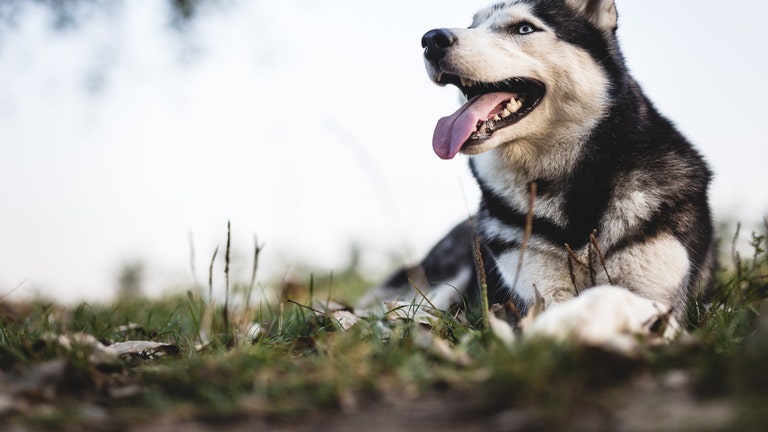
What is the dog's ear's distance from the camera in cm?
361

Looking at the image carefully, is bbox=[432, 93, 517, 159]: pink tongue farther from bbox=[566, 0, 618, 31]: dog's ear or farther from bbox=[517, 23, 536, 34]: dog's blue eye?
bbox=[566, 0, 618, 31]: dog's ear

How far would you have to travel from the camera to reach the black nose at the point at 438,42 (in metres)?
3.31

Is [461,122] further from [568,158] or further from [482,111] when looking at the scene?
[568,158]

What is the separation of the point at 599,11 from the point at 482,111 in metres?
0.93

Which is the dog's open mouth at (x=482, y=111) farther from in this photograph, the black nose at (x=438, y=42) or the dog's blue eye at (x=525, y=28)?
the dog's blue eye at (x=525, y=28)

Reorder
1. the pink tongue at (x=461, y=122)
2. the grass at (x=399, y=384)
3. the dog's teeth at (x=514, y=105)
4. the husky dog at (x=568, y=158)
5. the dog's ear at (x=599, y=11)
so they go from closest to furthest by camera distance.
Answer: the grass at (x=399, y=384), the husky dog at (x=568, y=158), the pink tongue at (x=461, y=122), the dog's teeth at (x=514, y=105), the dog's ear at (x=599, y=11)

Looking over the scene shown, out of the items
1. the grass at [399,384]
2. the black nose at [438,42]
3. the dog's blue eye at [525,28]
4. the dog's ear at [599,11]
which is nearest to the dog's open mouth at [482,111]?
the black nose at [438,42]

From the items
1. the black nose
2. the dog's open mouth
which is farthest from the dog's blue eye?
the black nose

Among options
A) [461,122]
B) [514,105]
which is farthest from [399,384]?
[514,105]

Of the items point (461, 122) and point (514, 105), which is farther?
point (514, 105)

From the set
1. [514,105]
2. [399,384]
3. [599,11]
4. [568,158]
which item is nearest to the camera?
[399,384]

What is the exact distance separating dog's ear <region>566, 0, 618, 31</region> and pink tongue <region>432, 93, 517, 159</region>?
662mm

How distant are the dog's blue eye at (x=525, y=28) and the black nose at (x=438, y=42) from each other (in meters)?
0.42

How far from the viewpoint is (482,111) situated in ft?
11.1
